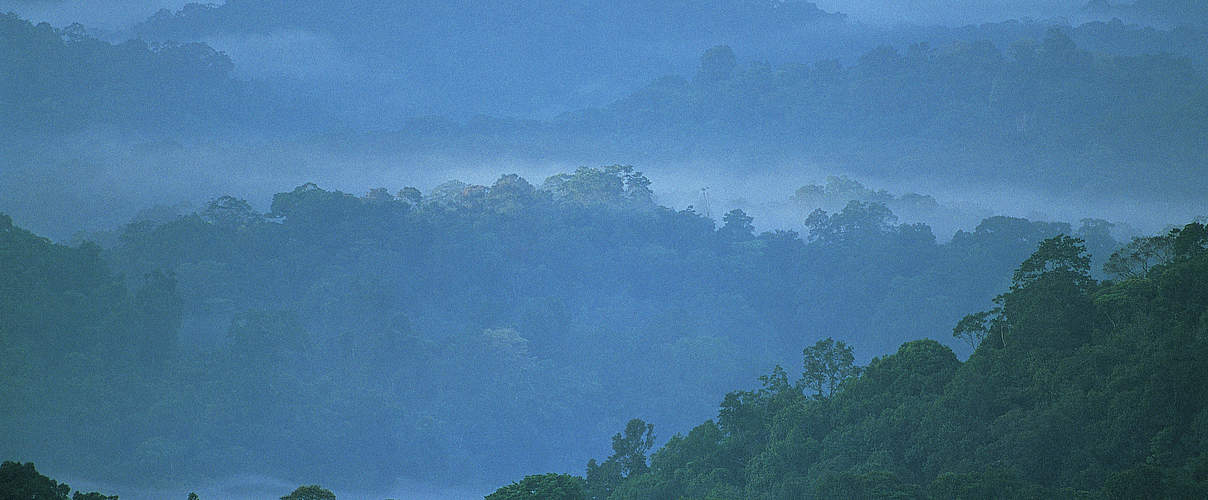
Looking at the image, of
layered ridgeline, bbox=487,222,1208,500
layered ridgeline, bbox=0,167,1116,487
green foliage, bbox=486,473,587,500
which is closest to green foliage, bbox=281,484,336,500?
green foliage, bbox=486,473,587,500

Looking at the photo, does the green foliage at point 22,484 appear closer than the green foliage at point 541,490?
Yes

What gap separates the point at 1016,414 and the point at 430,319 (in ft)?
246

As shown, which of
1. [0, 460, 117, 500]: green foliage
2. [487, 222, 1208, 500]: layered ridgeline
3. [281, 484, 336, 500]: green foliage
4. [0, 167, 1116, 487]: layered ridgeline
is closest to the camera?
[0, 460, 117, 500]: green foliage

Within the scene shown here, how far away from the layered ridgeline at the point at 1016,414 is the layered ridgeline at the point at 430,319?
142 ft

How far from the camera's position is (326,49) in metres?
174

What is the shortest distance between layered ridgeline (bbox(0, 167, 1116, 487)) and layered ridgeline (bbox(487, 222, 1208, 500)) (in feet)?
142

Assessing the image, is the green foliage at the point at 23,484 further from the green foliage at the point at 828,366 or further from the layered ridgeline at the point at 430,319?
the layered ridgeline at the point at 430,319

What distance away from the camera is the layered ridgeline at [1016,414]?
110 ft

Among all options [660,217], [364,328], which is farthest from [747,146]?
[364,328]

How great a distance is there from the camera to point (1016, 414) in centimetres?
3794

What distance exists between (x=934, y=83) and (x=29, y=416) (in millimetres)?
98369

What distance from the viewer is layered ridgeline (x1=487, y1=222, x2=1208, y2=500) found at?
3350cm

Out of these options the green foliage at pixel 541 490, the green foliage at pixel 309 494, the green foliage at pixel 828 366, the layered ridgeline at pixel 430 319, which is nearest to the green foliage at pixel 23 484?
the green foliage at pixel 309 494

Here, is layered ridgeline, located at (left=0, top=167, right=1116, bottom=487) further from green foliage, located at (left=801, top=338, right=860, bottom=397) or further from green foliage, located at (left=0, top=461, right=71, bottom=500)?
green foliage, located at (left=0, top=461, right=71, bottom=500)
